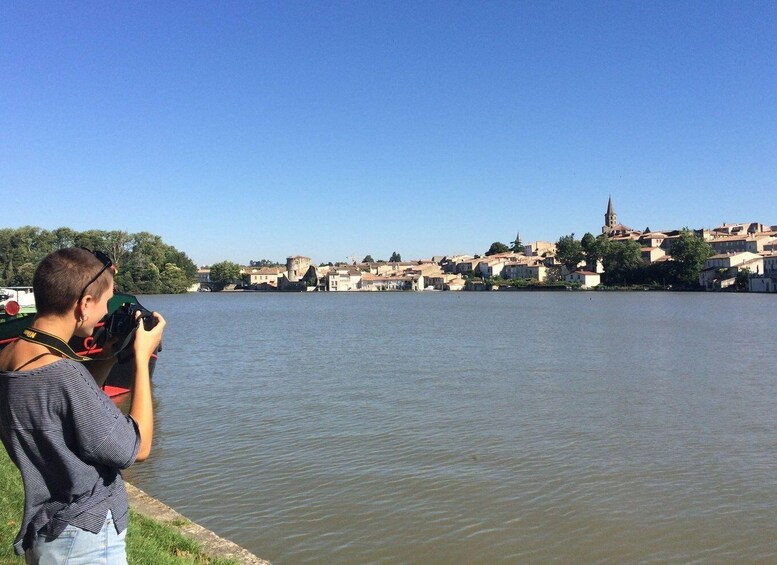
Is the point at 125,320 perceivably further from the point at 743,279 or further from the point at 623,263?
the point at 623,263

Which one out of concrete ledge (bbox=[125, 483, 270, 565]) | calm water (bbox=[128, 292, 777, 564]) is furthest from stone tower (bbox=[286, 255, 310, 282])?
concrete ledge (bbox=[125, 483, 270, 565])

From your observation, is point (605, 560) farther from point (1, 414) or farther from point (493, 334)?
point (493, 334)

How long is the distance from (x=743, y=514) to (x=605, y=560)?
2522 mm

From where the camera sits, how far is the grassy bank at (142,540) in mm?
4957

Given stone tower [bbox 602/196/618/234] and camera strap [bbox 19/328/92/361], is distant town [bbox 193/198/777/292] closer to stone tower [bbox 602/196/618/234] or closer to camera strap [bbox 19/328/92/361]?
stone tower [bbox 602/196/618/234]

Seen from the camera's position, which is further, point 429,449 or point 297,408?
point 297,408

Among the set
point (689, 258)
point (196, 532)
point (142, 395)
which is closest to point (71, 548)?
point (142, 395)

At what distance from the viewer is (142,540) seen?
545cm

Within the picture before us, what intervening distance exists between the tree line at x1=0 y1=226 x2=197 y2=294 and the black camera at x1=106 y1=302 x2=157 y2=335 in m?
102

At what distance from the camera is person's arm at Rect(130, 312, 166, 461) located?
248cm

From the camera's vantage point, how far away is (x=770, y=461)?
10703 mm

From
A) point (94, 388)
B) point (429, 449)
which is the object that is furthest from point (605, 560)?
point (94, 388)

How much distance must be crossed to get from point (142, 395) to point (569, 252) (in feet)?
487

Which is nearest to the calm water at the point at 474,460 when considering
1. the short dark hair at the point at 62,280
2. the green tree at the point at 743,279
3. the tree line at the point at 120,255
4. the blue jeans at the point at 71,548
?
the blue jeans at the point at 71,548
